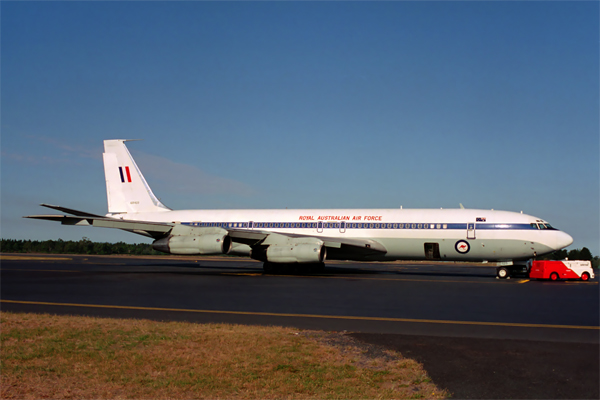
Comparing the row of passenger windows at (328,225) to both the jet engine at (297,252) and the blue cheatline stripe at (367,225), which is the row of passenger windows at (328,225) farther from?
the jet engine at (297,252)

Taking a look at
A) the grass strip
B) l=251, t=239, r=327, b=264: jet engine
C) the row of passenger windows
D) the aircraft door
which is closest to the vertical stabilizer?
the row of passenger windows

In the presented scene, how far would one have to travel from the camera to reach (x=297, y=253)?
30422mm

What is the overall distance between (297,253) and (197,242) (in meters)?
6.55

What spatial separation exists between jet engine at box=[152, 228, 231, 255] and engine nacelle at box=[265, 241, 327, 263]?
9.82 ft

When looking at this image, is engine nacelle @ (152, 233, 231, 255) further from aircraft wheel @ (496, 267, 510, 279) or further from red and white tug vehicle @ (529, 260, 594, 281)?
red and white tug vehicle @ (529, 260, 594, 281)

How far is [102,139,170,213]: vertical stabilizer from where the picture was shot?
4231 cm

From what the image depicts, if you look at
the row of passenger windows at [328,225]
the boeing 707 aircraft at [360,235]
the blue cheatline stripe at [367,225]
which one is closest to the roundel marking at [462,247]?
the boeing 707 aircraft at [360,235]

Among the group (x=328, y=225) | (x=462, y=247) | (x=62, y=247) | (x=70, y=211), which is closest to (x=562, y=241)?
(x=462, y=247)

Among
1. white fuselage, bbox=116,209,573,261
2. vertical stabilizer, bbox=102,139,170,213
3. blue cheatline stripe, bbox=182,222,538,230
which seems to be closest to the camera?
white fuselage, bbox=116,209,573,261

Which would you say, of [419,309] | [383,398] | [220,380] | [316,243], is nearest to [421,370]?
[383,398]

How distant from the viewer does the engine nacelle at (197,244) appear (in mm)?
30672

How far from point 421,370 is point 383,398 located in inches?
60.7

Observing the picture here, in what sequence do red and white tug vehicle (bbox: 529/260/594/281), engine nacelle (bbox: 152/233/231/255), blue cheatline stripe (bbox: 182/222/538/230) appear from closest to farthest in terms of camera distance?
red and white tug vehicle (bbox: 529/260/594/281) < engine nacelle (bbox: 152/233/231/255) < blue cheatline stripe (bbox: 182/222/538/230)

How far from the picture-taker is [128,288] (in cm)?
2203
